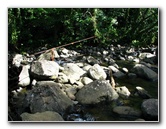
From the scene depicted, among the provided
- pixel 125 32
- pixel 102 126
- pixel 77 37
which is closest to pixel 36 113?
pixel 102 126

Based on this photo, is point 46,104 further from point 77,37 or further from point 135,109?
point 77,37

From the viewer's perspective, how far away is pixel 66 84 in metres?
4.00

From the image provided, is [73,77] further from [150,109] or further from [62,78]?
[150,109]

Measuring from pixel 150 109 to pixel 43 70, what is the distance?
173cm

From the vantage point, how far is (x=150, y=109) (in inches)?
119

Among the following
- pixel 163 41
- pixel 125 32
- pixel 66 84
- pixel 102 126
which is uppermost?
pixel 125 32

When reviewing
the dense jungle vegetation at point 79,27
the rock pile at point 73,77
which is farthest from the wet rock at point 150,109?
the dense jungle vegetation at point 79,27

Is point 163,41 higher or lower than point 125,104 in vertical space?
higher

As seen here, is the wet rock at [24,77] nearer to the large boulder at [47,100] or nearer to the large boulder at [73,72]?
the large boulder at [47,100]

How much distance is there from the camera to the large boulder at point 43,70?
4035mm

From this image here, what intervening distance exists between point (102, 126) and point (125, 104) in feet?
2.79

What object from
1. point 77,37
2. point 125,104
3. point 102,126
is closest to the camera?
point 102,126

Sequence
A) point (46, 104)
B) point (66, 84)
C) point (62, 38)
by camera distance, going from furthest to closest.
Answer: point (62, 38) < point (66, 84) < point (46, 104)

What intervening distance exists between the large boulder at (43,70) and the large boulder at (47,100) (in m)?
0.67
